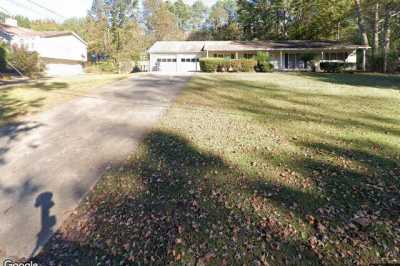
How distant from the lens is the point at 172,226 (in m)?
2.79

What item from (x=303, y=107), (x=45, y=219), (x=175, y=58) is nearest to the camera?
(x=45, y=219)

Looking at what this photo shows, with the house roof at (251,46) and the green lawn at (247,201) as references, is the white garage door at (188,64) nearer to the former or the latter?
the house roof at (251,46)

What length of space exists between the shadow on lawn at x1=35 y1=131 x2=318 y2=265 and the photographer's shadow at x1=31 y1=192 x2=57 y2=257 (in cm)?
12

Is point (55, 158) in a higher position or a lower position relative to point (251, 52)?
lower

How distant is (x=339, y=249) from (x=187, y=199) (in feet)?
5.89

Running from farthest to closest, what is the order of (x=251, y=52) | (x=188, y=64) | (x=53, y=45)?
(x=53, y=45) < (x=188, y=64) < (x=251, y=52)

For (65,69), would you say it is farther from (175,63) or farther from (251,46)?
(251,46)

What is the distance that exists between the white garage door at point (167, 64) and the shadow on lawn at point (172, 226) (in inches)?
1095

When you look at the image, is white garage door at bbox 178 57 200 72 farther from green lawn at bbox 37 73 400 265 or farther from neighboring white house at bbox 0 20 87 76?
green lawn at bbox 37 73 400 265

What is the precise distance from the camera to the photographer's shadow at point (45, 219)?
2699 mm

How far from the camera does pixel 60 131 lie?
20.5 ft

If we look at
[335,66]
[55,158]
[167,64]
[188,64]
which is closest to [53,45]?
[167,64]

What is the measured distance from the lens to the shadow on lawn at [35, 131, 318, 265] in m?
2.41

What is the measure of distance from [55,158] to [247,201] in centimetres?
382
